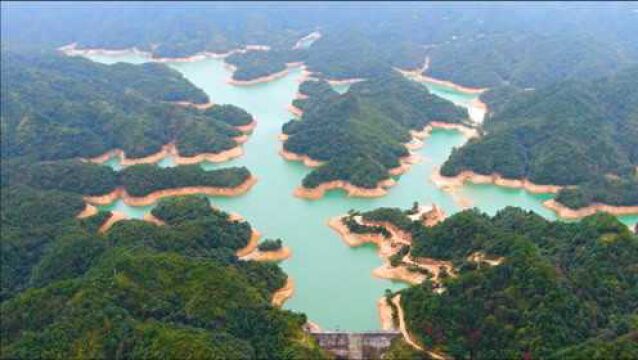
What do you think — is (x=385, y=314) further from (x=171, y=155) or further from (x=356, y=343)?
(x=171, y=155)

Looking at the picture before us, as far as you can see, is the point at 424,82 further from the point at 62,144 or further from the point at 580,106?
Answer: the point at 62,144

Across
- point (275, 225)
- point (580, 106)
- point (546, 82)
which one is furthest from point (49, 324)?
point (546, 82)

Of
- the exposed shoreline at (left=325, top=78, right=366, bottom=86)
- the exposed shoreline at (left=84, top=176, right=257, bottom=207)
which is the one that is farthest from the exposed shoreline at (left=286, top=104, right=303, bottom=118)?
the exposed shoreline at (left=84, top=176, right=257, bottom=207)

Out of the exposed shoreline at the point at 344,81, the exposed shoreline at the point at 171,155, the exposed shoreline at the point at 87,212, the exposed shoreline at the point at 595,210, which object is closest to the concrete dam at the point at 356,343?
the exposed shoreline at the point at 595,210

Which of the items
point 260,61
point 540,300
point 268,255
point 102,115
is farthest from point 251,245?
point 260,61

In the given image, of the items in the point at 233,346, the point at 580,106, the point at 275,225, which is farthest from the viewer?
the point at 580,106
